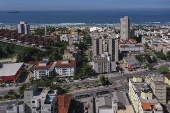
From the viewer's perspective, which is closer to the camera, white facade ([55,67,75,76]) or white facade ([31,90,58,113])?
white facade ([31,90,58,113])

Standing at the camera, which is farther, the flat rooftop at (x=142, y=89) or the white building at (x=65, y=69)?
the white building at (x=65, y=69)

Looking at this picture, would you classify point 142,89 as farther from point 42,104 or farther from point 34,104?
point 34,104

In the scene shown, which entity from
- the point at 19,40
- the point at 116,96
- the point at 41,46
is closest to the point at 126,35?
the point at 41,46

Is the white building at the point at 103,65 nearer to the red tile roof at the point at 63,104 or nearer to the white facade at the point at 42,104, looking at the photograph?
the red tile roof at the point at 63,104

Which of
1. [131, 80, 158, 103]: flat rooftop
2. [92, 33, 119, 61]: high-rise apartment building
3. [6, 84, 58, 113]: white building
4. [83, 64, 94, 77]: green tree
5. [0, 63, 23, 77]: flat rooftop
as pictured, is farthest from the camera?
[92, 33, 119, 61]: high-rise apartment building

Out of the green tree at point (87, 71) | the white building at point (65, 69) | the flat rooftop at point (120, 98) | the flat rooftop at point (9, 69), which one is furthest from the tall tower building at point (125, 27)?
the flat rooftop at point (120, 98)

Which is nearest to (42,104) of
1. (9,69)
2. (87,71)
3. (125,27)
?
(87,71)

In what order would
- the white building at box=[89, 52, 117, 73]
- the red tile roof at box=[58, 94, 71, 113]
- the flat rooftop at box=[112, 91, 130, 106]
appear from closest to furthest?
the red tile roof at box=[58, 94, 71, 113] → the flat rooftop at box=[112, 91, 130, 106] → the white building at box=[89, 52, 117, 73]

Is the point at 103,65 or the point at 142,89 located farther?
the point at 103,65

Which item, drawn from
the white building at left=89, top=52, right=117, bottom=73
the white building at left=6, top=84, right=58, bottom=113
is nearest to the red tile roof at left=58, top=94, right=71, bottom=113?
the white building at left=6, top=84, right=58, bottom=113

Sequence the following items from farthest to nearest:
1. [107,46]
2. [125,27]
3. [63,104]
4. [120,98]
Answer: [125,27], [107,46], [120,98], [63,104]

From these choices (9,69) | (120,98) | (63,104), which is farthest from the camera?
(9,69)

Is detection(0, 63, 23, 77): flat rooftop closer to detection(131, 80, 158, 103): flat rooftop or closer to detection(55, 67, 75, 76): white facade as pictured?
detection(55, 67, 75, 76): white facade
